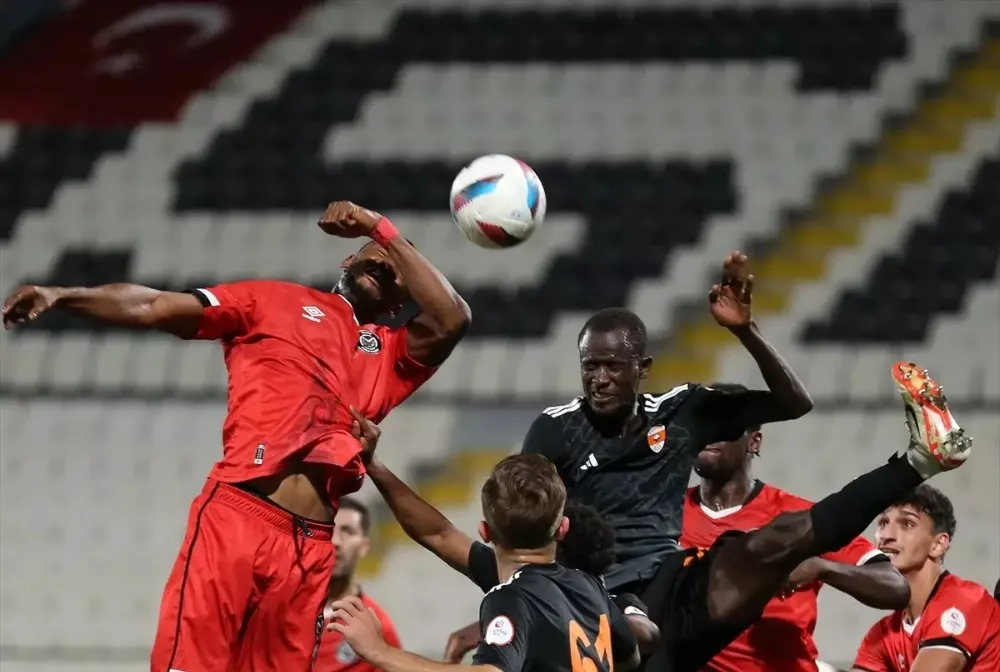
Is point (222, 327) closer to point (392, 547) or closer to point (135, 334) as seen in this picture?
point (392, 547)

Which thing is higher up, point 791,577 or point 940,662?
point 791,577

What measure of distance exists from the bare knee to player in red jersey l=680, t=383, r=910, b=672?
31 centimetres

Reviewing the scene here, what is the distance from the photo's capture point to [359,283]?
479 cm

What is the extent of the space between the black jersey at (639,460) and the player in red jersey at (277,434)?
1.90ft

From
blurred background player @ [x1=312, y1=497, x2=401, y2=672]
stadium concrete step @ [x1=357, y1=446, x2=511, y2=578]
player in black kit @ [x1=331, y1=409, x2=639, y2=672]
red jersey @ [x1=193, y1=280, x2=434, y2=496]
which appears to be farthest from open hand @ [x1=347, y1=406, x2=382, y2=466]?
stadium concrete step @ [x1=357, y1=446, x2=511, y2=578]

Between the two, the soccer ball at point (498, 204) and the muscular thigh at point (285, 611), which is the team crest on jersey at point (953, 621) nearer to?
the soccer ball at point (498, 204)

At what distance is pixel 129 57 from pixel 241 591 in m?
9.71

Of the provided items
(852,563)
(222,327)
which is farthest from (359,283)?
(852,563)

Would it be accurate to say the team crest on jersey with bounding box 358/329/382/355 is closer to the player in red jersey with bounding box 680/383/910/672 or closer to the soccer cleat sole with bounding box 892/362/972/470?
the player in red jersey with bounding box 680/383/910/672

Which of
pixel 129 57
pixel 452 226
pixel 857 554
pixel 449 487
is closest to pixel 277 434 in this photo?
pixel 857 554

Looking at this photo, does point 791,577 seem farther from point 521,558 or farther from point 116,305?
point 116,305

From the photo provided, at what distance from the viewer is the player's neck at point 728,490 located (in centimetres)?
560

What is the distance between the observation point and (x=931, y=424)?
427cm

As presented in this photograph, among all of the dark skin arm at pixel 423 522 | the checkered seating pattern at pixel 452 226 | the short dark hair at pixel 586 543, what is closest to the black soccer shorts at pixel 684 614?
the short dark hair at pixel 586 543
